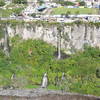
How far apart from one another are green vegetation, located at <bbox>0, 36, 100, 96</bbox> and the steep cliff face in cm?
61

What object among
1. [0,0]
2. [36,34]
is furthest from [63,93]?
[0,0]

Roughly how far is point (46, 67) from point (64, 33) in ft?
13.5

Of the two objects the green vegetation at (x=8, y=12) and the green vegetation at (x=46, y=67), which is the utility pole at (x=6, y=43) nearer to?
the green vegetation at (x=46, y=67)

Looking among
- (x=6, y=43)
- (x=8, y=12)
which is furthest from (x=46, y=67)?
(x=8, y=12)

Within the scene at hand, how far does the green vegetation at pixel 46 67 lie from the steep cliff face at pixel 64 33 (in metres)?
0.61

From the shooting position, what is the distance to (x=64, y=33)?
83.6 ft

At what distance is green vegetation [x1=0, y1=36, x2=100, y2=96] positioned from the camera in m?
20.3

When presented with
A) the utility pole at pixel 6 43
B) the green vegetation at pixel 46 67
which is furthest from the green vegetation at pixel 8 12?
the green vegetation at pixel 46 67

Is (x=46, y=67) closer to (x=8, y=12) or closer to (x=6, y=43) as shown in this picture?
(x=6, y=43)

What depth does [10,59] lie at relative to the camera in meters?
23.4

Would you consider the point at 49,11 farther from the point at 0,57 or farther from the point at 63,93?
the point at 63,93

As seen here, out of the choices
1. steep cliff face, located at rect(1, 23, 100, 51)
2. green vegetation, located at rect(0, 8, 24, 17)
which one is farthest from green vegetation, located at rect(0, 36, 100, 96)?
green vegetation, located at rect(0, 8, 24, 17)

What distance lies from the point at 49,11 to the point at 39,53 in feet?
33.2

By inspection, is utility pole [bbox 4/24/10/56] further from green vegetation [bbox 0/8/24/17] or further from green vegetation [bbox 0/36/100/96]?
green vegetation [bbox 0/8/24/17]
